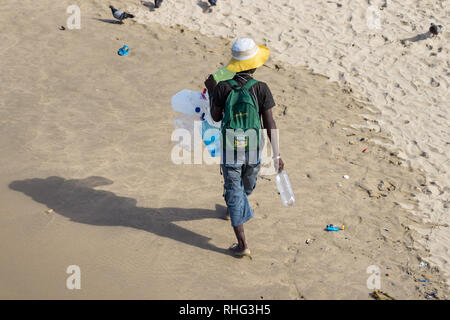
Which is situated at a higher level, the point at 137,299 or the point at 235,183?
the point at 235,183

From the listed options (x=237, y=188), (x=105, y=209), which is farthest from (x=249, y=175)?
(x=105, y=209)

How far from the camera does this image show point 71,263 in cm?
491

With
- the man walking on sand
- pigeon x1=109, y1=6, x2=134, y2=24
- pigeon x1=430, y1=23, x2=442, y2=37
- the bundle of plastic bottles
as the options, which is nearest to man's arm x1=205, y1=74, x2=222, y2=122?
the man walking on sand

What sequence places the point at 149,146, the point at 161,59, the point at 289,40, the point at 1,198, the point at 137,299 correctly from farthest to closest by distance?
the point at 289,40, the point at 161,59, the point at 149,146, the point at 1,198, the point at 137,299

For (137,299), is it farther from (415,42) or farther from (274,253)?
(415,42)

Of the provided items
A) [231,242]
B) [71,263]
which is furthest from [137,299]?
[231,242]

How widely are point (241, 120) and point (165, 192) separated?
1.99 meters

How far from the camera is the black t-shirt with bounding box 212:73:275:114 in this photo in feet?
14.5

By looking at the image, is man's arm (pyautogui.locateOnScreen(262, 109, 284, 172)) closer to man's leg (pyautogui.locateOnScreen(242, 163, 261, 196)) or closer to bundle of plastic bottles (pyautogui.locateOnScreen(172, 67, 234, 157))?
man's leg (pyautogui.locateOnScreen(242, 163, 261, 196))

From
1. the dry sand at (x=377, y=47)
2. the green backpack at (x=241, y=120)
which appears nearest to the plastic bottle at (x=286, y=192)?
the green backpack at (x=241, y=120)

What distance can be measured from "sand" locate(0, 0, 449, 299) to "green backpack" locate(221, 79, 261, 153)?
→ 123 centimetres

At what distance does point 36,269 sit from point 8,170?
202 cm

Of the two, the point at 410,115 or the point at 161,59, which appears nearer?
the point at 410,115

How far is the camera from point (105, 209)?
227 inches
